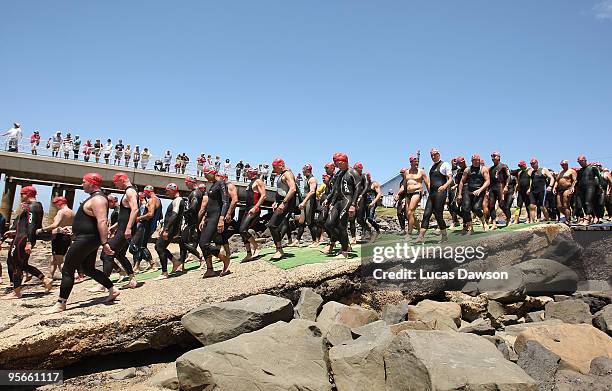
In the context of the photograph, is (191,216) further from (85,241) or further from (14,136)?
(14,136)

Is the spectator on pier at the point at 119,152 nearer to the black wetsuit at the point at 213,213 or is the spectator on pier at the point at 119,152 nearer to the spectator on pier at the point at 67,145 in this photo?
the spectator on pier at the point at 67,145

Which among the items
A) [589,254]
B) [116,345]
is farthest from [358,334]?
[589,254]

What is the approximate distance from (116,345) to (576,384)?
4986mm

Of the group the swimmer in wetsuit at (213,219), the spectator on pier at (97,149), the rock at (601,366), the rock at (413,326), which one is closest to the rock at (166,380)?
the rock at (413,326)

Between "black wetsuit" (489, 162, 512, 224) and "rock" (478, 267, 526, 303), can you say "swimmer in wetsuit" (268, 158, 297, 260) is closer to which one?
"rock" (478, 267, 526, 303)

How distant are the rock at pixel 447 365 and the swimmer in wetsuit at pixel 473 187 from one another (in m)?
6.56

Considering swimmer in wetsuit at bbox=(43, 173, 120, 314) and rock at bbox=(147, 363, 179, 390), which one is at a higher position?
swimmer in wetsuit at bbox=(43, 173, 120, 314)

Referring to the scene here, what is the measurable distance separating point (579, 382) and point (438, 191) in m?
5.39

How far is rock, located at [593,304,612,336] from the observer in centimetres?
607

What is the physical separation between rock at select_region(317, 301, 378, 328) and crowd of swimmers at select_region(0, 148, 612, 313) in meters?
1.83

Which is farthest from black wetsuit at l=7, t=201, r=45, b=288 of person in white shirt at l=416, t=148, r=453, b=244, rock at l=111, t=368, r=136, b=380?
person in white shirt at l=416, t=148, r=453, b=244

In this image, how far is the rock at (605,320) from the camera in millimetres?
6071

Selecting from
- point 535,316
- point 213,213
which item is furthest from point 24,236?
point 535,316

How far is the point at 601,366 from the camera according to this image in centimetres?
450
